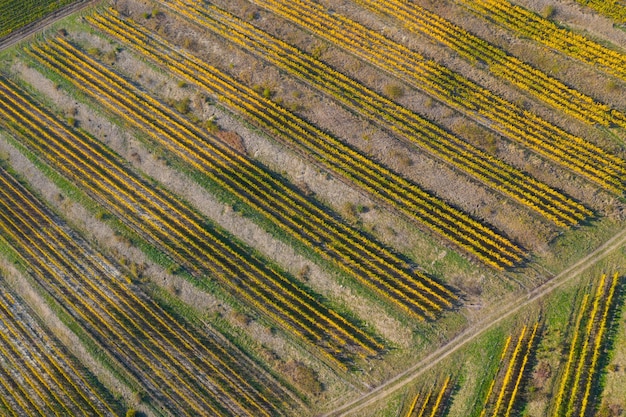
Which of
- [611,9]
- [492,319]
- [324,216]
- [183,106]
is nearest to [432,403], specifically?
[492,319]

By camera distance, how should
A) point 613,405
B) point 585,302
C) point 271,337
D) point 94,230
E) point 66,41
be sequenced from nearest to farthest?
point 613,405
point 585,302
point 271,337
point 94,230
point 66,41

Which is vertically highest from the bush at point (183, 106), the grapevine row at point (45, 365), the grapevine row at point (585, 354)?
the bush at point (183, 106)

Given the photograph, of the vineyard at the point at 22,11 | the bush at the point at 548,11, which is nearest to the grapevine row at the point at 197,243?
the vineyard at the point at 22,11

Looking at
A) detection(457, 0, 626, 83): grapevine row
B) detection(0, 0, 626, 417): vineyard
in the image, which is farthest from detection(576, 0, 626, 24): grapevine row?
detection(457, 0, 626, 83): grapevine row

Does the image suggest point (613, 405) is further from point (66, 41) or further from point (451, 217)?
point (66, 41)

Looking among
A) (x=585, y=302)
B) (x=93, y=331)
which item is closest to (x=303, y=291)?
(x=93, y=331)

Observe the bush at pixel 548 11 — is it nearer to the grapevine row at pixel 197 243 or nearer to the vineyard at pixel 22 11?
the grapevine row at pixel 197 243

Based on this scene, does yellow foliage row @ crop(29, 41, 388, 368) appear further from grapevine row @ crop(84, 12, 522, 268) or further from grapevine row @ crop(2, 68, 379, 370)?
grapevine row @ crop(84, 12, 522, 268)
